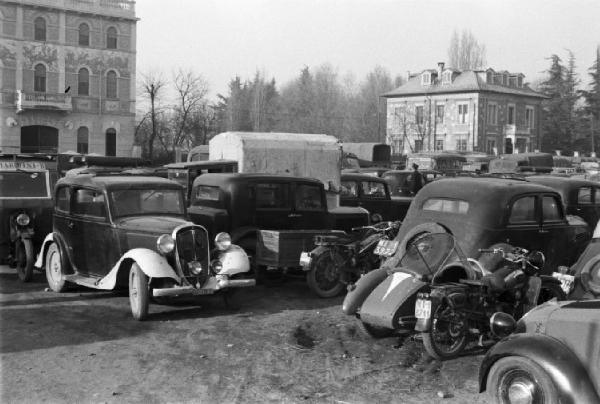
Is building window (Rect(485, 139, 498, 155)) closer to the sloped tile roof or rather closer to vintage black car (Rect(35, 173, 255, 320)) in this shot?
the sloped tile roof

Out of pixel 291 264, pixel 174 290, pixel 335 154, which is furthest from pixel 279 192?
pixel 335 154

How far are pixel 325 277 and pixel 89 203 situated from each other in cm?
363

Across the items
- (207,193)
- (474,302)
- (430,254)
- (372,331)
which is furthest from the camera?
(207,193)

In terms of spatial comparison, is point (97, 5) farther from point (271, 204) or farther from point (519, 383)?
point (519, 383)

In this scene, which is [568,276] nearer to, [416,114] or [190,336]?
[190,336]

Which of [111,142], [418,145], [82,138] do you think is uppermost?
[418,145]

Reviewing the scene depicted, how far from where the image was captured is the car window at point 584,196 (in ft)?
46.1

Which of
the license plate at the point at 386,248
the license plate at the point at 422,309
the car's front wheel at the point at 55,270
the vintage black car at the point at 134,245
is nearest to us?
the license plate at the point at 422,309

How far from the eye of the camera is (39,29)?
1736 inches

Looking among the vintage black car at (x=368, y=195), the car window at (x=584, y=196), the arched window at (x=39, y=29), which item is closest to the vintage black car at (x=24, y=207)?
the vintage black car at (x=368, y=195)

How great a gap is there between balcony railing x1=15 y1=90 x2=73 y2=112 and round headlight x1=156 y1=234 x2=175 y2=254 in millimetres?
37892

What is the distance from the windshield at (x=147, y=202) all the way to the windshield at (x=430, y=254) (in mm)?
3802

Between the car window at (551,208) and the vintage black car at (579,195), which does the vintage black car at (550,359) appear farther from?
the vintage black car at (579,195)

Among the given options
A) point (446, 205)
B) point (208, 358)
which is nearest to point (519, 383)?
point (208, 358)
